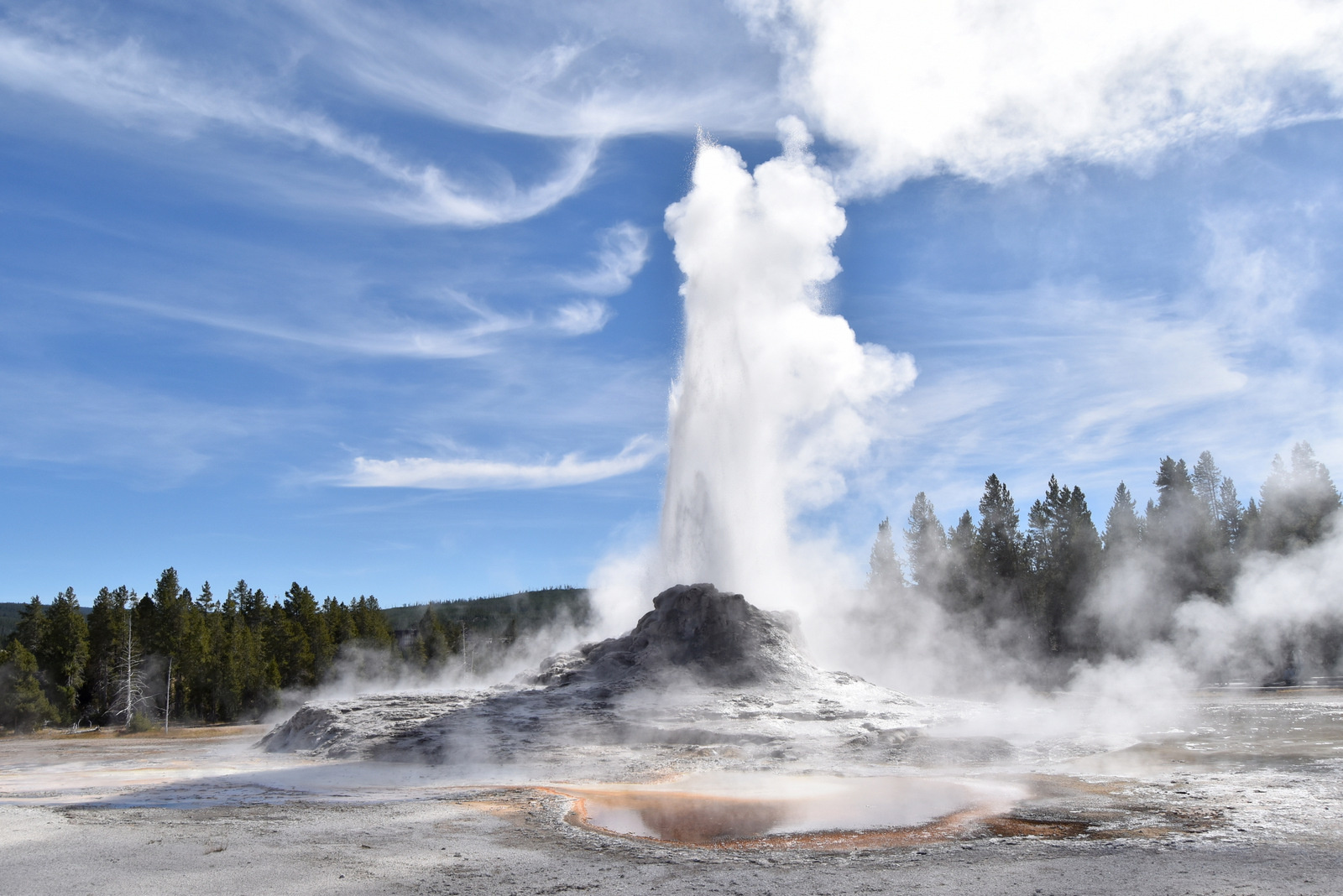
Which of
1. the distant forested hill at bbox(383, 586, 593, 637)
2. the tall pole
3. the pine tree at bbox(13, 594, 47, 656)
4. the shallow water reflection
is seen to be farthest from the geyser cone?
the distant forested hill at bbox(383, 586, 593, 637)

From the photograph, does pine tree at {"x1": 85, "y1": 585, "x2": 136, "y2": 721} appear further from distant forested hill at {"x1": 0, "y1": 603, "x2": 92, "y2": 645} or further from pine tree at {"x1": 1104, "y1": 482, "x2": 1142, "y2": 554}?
distant forested hill at {"x1": 0, "y1": 603, "x2": 92, "y2": 645}

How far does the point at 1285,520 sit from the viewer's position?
1866 inches

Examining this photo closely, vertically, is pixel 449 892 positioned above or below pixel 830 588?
below

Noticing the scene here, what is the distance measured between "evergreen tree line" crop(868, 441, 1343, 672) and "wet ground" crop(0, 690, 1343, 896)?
30794mm

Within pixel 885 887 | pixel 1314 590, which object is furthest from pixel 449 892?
pixel 1314 590

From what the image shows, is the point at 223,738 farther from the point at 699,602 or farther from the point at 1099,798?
the point at 1099,798

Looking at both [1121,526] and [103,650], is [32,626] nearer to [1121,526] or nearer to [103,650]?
[103,650]

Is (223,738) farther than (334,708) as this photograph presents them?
Yes

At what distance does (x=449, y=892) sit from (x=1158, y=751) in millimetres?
17222

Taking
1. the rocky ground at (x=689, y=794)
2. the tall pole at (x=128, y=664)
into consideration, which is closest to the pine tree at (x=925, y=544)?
the rocky ground at (x=689, y=794)

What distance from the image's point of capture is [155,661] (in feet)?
169

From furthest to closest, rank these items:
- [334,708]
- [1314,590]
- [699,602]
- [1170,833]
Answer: [1314,590]
[699,602]
[334,708]
[1170,833]

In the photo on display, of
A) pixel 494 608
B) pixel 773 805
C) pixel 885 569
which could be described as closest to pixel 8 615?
pixel 494 608

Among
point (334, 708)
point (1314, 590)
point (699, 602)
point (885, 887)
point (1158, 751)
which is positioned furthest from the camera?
point (1314, 590)
